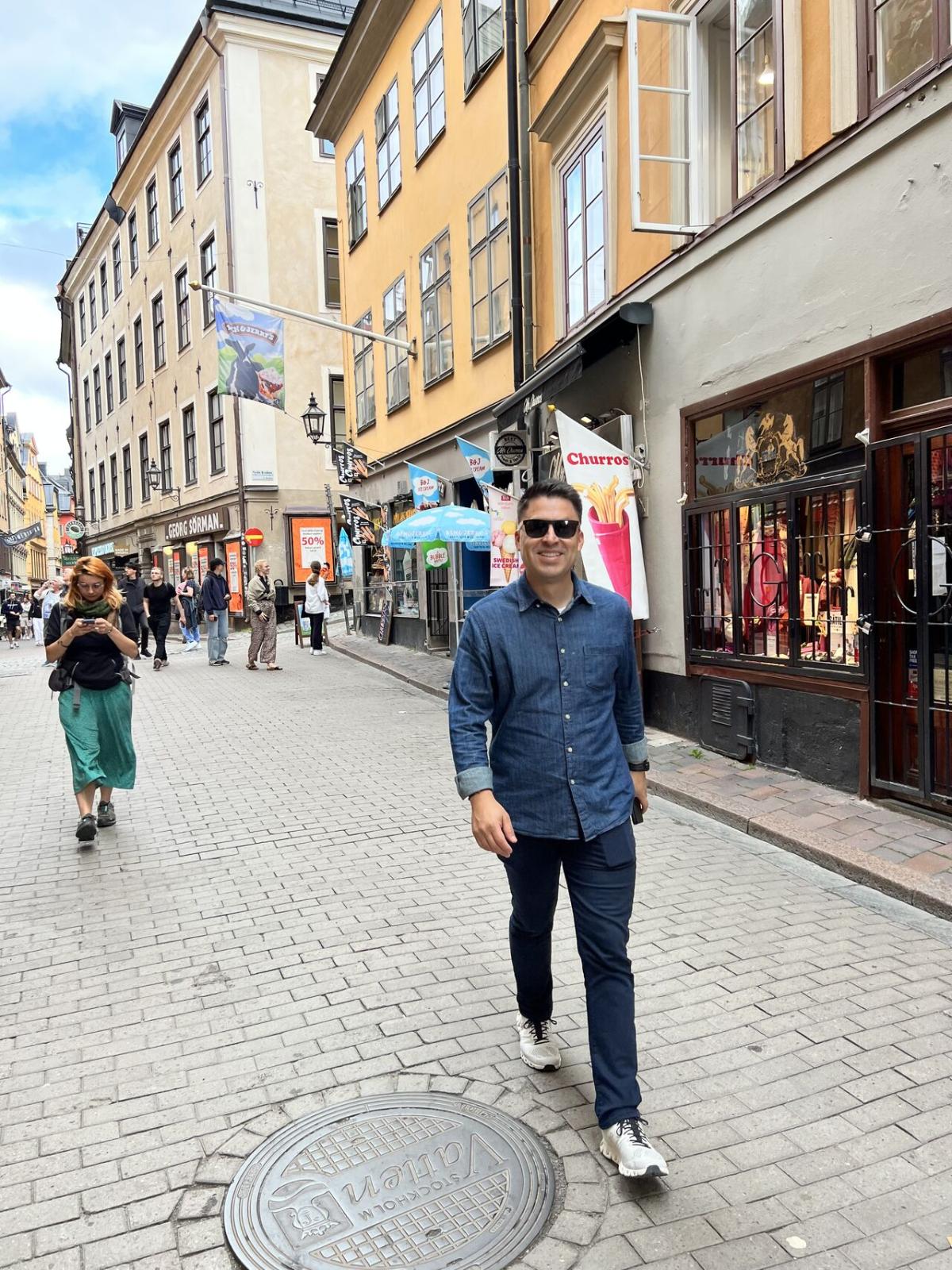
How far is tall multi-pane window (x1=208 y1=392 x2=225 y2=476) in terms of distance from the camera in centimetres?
2773

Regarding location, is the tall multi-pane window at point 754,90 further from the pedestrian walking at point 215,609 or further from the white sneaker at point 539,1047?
the pedestrian walking at point 215,609

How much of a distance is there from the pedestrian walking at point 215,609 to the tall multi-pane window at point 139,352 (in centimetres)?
2096

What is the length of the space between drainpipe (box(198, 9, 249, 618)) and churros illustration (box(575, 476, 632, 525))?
18.0 meters

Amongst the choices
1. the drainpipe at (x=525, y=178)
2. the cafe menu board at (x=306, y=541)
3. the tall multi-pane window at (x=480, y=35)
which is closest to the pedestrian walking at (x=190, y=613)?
the cafe menu board at (x=306, y=541)

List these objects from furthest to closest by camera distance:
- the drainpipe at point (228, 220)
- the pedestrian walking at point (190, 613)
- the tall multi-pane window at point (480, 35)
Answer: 1. the drainpipe at point (228, 220)
2. the pedestrian walking at point (190, 613)
3. the tall multi-pane window at point (480, 35)

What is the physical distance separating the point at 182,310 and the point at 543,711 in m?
30.9

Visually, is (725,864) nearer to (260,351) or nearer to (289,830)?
(289,830)

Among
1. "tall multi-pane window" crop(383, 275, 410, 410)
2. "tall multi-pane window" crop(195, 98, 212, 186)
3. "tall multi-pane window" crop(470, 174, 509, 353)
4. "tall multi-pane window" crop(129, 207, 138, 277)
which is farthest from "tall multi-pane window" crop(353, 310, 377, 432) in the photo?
"tall multi-pane window" crop(129, 207, 138, 277)

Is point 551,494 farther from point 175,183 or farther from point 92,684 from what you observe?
point 175,183

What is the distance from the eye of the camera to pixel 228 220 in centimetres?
2575

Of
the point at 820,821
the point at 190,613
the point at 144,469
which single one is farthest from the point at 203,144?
the point at 820,821

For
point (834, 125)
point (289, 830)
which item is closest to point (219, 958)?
point (289, 830)

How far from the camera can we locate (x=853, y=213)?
5930 mm

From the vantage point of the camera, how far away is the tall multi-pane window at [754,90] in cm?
694
